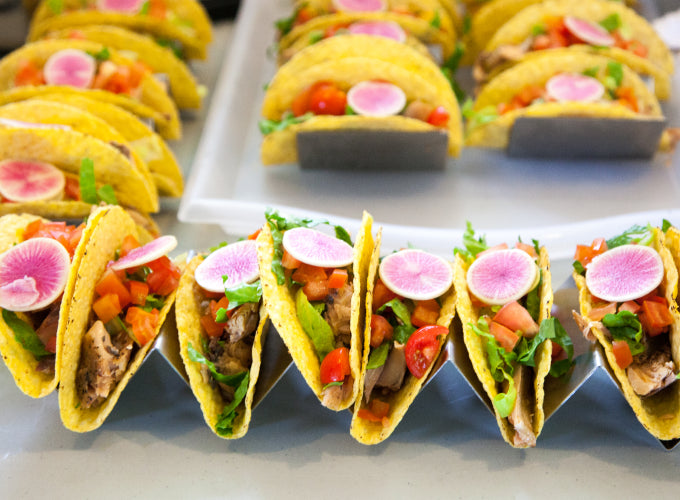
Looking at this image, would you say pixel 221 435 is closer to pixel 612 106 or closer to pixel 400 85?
pixel 400 85

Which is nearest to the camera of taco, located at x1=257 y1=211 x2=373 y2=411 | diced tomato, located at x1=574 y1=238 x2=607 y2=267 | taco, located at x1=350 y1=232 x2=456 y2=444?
taco, located at x1=257 y1=211 x2=373 y2=411

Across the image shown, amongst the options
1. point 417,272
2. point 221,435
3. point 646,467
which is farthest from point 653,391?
point 221,435

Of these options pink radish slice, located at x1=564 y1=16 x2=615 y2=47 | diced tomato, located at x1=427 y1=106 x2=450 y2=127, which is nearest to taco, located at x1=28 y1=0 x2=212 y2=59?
diced tomato, located at x1=427 y1=106 x2=450 y2=127

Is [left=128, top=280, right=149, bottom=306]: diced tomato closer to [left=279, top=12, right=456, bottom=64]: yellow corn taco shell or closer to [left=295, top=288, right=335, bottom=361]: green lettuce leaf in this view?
[left=295, top=288, right=335, bottom=361]: green lettuce leaf

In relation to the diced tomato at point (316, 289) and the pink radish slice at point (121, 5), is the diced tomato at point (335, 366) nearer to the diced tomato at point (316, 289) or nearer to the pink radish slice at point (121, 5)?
the diced tomato at point (316, 289)

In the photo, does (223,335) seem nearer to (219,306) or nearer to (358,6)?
(219,306)

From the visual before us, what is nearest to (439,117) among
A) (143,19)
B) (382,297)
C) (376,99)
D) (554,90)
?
(376,99)
